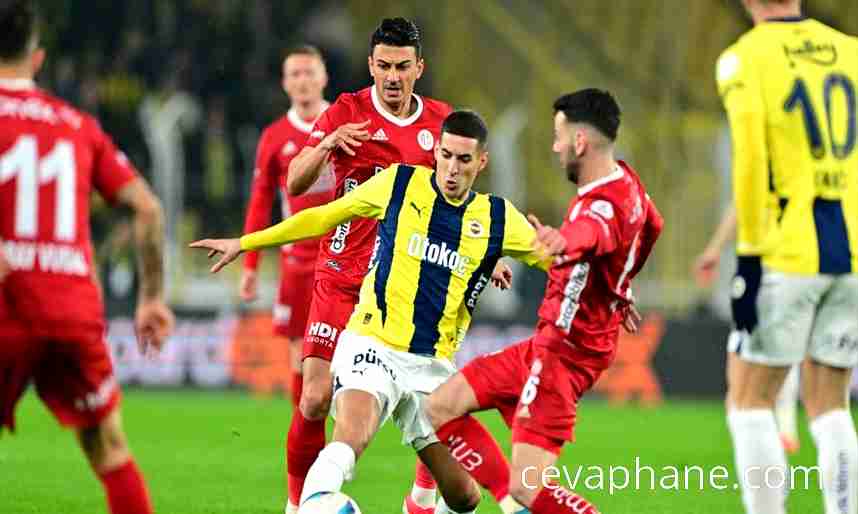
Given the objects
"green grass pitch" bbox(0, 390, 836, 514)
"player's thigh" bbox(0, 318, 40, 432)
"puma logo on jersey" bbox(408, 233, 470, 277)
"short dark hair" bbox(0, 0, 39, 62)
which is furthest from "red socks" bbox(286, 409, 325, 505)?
"short dark hair" bbox(0, 0, 39, 62)

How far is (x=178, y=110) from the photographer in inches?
642

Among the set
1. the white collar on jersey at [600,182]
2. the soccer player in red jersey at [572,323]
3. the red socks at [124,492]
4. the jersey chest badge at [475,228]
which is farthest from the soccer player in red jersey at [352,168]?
the red socks at [124,492]

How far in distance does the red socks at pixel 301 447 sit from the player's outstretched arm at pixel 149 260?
222 centimetres

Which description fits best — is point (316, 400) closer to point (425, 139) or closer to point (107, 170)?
point (425, 139)

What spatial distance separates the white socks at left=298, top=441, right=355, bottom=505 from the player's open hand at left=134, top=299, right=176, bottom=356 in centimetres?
106

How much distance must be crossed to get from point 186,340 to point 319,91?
6.54 meters

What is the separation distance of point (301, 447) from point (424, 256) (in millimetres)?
1400

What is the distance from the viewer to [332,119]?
7703mm

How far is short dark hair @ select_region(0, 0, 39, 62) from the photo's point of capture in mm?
5297

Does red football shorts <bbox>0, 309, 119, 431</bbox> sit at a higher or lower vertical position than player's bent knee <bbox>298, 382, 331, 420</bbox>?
higher

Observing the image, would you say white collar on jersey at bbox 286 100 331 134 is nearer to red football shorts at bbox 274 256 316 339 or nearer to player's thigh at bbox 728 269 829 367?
red football shorts at bbox 274 256 316 339

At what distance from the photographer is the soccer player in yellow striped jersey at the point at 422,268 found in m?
6.73

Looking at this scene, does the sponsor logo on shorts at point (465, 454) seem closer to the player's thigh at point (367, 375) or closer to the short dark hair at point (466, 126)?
the player's thigh at point (367, 375)

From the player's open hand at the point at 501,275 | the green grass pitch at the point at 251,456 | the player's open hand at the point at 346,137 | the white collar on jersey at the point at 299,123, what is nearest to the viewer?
the player's open hand at the point at 346,137
